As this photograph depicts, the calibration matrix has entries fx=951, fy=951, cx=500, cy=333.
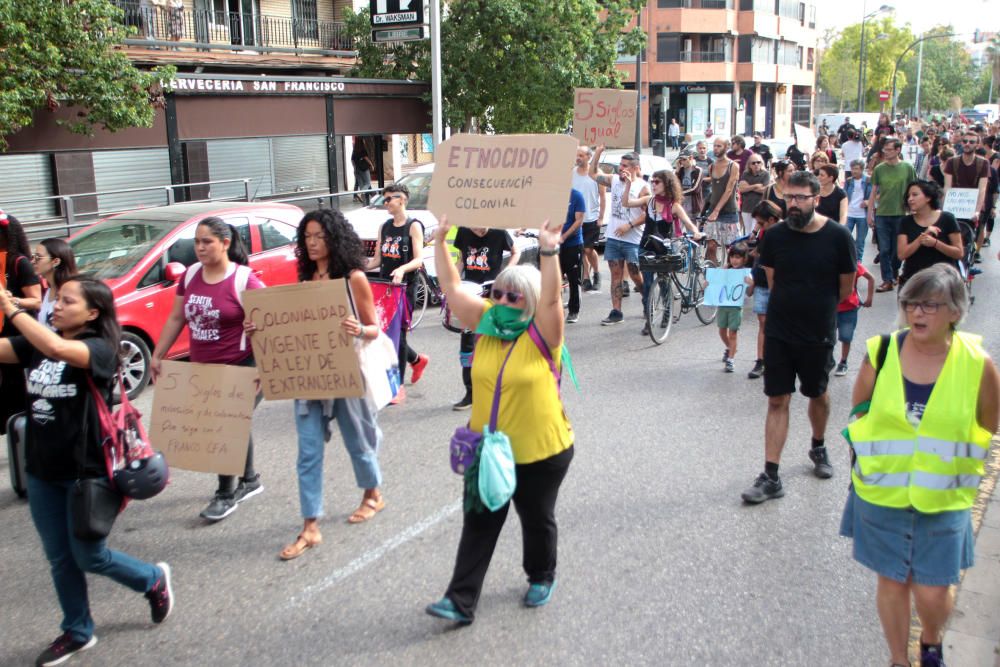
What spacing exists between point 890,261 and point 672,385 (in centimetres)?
571

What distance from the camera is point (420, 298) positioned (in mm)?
11852

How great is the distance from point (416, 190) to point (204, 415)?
9357 mm

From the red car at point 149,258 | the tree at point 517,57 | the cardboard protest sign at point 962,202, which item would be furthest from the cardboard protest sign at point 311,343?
the tree at point 517,57

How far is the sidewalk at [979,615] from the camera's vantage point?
3959mm

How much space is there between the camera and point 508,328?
3918 mm

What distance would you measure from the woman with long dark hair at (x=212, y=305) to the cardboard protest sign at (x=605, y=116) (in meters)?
7.09

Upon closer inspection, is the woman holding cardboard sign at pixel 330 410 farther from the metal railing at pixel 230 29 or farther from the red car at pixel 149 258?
the metal railing at pixel 230 29

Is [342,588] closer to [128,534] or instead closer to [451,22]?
[128,534]

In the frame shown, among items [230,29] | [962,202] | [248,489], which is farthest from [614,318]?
[230,29]

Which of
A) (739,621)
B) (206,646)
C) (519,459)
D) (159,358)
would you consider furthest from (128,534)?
(739,621)

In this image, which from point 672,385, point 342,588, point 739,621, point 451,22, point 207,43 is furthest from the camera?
point 207,43

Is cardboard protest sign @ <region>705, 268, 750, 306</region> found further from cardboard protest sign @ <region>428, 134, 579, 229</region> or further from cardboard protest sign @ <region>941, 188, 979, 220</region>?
cardboard protest sign @ <region>941, 188, 979, 220</region>

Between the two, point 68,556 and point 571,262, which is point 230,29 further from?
point 68,556

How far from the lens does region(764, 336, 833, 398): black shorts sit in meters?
5.54
